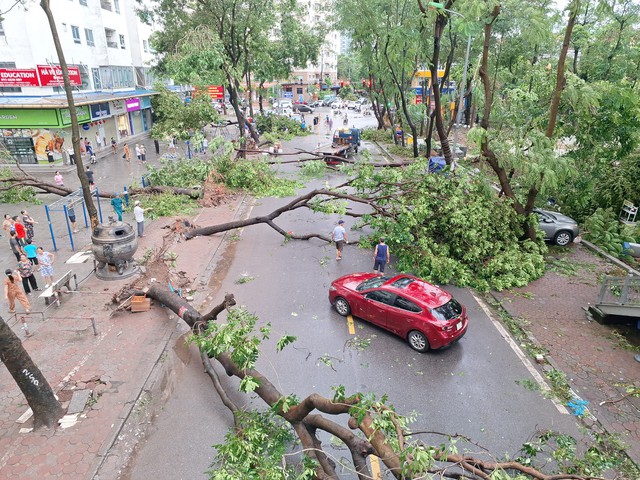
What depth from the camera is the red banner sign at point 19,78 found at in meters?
26.5

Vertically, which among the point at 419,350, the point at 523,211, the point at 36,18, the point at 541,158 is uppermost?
the point at 36,18

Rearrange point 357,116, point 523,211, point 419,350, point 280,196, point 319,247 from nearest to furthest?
point 419,350
point 523,211
point 319,247
point 280,196
point 357,116

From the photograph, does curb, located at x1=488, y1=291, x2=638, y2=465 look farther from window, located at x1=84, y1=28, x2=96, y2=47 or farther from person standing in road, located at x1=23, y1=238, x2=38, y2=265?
window, located at x1=84, y1=28, x2=96, y2=47

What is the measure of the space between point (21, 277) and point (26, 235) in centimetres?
347

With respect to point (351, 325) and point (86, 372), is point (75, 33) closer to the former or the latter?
point (86, 372)

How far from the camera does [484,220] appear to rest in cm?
1425

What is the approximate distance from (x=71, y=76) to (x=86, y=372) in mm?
24893

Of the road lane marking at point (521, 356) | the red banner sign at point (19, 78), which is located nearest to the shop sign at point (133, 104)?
the red banner sign at point (19, 78)

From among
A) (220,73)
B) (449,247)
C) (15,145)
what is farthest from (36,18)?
(449,247)

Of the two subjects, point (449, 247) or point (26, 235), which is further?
point (26, 235)

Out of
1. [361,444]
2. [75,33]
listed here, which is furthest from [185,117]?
[361,444]

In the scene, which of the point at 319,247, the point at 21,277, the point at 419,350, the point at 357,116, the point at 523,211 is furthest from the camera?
the point at 357,116

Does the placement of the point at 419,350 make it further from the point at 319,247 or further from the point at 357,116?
the point at 357,116

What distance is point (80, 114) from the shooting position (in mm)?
29031
